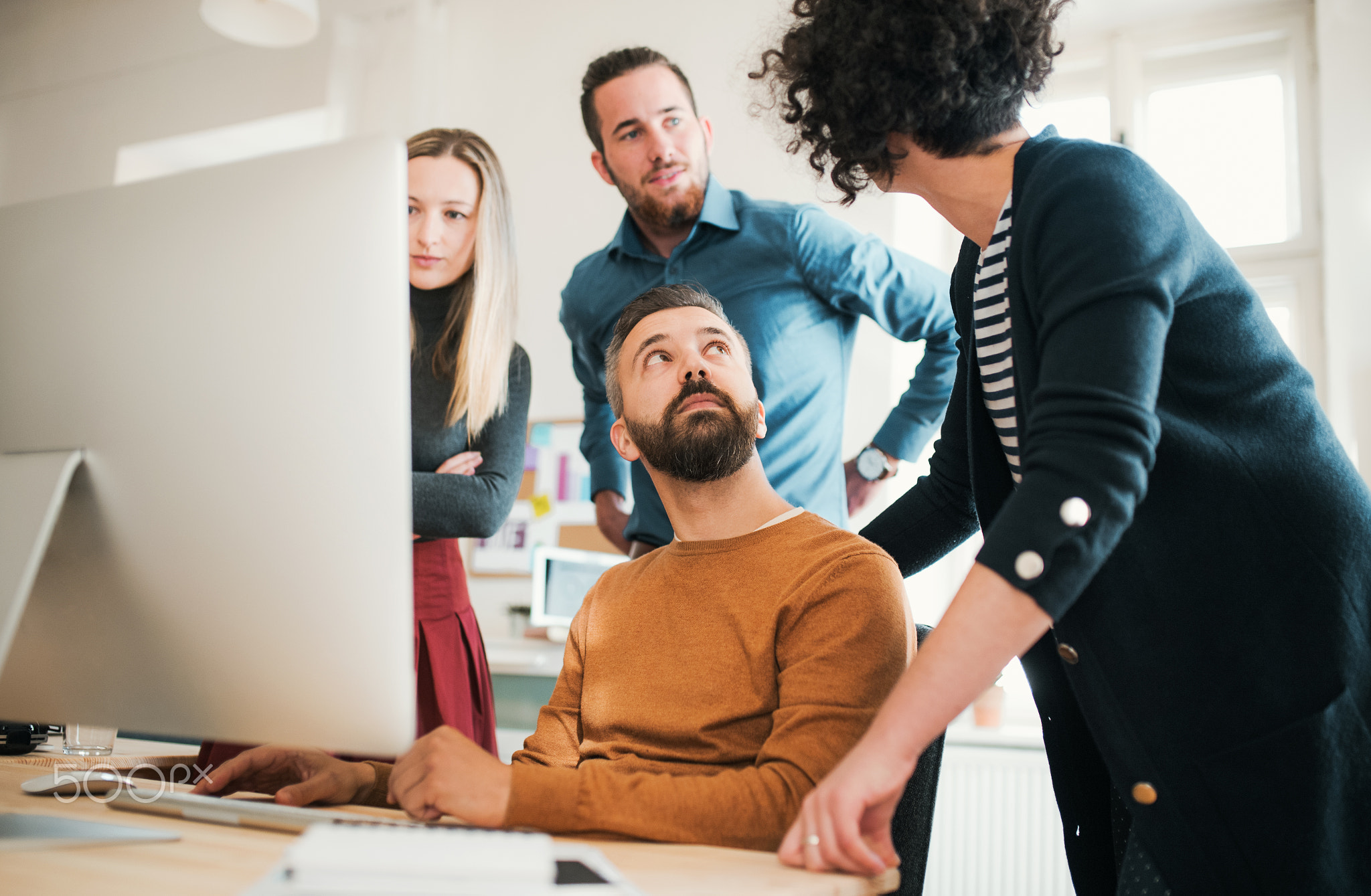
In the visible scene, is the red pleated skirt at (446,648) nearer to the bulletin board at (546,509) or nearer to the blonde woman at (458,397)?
the blonde woman at (458,397)

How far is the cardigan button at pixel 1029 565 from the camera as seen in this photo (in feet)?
2.31

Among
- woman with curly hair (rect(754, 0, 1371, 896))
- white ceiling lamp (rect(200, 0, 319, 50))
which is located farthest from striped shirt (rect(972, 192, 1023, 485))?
white ceiling lamp (rect(200, 0, 319, 50))

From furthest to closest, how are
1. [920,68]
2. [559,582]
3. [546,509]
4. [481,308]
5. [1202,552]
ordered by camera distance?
[546,509]
[559,582]
[481,308]
[920,68]
[1202,552]

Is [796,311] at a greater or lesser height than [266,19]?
lesser

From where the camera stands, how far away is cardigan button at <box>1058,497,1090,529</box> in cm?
71

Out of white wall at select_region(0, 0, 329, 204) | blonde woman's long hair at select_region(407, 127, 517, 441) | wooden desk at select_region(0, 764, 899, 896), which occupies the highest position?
white wall at select_region(0, 0, 329, 204)

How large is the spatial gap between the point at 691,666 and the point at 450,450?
2.50 ft

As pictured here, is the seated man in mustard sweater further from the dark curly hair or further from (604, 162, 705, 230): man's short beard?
(604, 162, 705, 230): man's short beard

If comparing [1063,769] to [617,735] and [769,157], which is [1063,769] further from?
[769,157]

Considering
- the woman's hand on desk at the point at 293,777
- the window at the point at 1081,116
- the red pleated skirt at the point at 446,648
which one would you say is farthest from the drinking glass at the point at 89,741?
the window at the point at 1081,116

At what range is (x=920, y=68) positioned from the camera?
37.8 inches

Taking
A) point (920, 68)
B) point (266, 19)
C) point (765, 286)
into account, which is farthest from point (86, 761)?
point (266, 19)

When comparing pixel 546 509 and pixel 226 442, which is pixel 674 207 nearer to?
pixel 226 442

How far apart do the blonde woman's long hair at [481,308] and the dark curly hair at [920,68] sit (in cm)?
82
